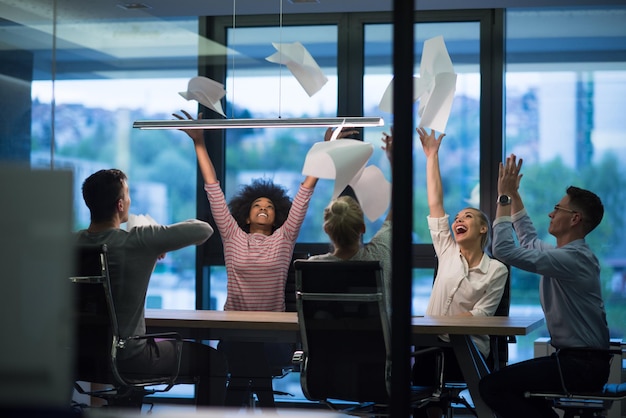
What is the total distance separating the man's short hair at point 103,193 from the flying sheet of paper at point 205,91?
29.4 inches

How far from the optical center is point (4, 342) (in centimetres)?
149

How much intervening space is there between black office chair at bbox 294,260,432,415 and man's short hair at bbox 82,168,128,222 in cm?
88

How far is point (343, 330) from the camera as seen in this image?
134 inches

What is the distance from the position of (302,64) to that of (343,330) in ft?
4.55

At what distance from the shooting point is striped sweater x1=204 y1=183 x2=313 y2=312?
4.38 m

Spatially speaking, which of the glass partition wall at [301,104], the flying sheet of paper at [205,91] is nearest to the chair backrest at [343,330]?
the flying sheet of paper at [205,91]

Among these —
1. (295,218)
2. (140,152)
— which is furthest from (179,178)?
(295,218)

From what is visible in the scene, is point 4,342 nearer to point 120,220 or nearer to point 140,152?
point 120,220

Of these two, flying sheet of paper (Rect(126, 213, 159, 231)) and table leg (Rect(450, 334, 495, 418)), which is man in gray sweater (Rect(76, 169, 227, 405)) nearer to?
flying sheet of paper (Rect(126, 213, 159, 231))

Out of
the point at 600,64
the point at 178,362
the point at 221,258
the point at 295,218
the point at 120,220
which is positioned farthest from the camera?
the point at 221,258

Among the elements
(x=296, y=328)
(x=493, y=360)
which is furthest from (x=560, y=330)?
(x=296, y=328)

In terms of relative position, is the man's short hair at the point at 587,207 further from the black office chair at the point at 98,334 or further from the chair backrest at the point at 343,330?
the black office chair at the point at 98,334

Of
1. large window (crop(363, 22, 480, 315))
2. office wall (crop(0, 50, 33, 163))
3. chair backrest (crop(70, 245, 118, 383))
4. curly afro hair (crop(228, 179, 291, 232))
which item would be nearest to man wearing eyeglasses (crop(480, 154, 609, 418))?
curly afro hair (crop(228, 179, 291, 232))

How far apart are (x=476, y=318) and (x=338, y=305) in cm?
81
